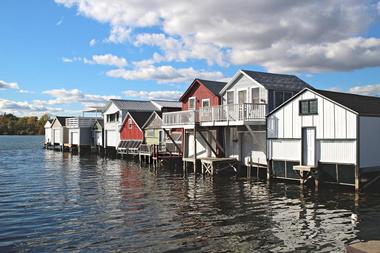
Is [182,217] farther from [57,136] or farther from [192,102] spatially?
[57,136]

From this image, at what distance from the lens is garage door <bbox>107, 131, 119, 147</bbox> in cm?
5862

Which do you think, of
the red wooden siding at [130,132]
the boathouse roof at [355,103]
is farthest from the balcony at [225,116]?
the red wooden siding at [130,132]

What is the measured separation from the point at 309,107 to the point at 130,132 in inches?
1251

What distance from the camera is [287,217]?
17.0 meters

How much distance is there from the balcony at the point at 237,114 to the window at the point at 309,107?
3893 mm

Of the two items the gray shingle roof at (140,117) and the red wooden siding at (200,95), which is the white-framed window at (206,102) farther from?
the gray shingle roof at (140,117)

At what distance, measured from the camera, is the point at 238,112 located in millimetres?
29375

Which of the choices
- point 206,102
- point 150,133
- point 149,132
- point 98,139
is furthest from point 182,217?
point 98,139

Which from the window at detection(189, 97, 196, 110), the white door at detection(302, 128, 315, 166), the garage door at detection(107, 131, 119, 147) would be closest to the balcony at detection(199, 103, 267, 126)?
the white door at detection(302, 128, 315, 166)

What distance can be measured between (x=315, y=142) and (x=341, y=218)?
8545mm

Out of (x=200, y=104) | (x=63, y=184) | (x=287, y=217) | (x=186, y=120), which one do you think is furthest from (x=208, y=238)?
(x=200, y=104)

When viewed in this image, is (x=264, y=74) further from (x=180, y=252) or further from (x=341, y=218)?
(x=180, y=252)

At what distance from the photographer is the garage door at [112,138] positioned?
58.6 meters

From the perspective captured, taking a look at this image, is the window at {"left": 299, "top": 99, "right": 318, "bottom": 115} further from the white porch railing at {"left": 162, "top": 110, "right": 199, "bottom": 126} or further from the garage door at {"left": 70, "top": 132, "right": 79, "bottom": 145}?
the garage door at {"left": 70, "top": 132, "right": 79, "bottom": 145}
